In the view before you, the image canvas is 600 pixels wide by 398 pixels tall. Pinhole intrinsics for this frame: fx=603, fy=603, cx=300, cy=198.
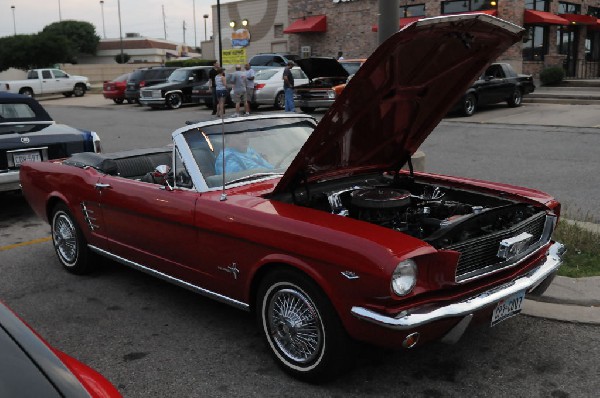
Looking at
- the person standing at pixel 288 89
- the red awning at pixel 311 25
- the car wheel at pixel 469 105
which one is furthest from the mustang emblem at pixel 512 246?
the red awning at pixel 311 25

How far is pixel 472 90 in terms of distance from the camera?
62.2ft

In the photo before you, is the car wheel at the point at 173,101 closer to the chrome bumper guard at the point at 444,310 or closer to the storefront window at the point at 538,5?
the storefront window at the point at 538,5

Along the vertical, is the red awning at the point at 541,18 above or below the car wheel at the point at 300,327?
above

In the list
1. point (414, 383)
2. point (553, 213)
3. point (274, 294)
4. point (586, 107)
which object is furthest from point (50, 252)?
point (586, 107)

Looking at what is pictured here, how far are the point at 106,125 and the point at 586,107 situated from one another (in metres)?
16.1

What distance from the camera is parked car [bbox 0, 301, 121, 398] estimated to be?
6.10ft

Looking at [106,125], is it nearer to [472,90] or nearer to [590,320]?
[472,90]

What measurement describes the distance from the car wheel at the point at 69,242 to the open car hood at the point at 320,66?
11473 millimetres

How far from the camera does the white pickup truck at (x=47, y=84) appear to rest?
113 ft

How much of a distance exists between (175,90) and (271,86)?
210 inches

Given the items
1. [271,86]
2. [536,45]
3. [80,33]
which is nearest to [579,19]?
[536,45]

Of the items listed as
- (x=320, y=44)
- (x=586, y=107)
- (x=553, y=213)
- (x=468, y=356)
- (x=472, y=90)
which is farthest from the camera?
(x=320, y=44)

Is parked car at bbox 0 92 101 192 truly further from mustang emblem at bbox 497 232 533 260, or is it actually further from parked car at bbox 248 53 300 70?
parked car at bbox 248 53 300 70

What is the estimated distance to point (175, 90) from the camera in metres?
25.8
